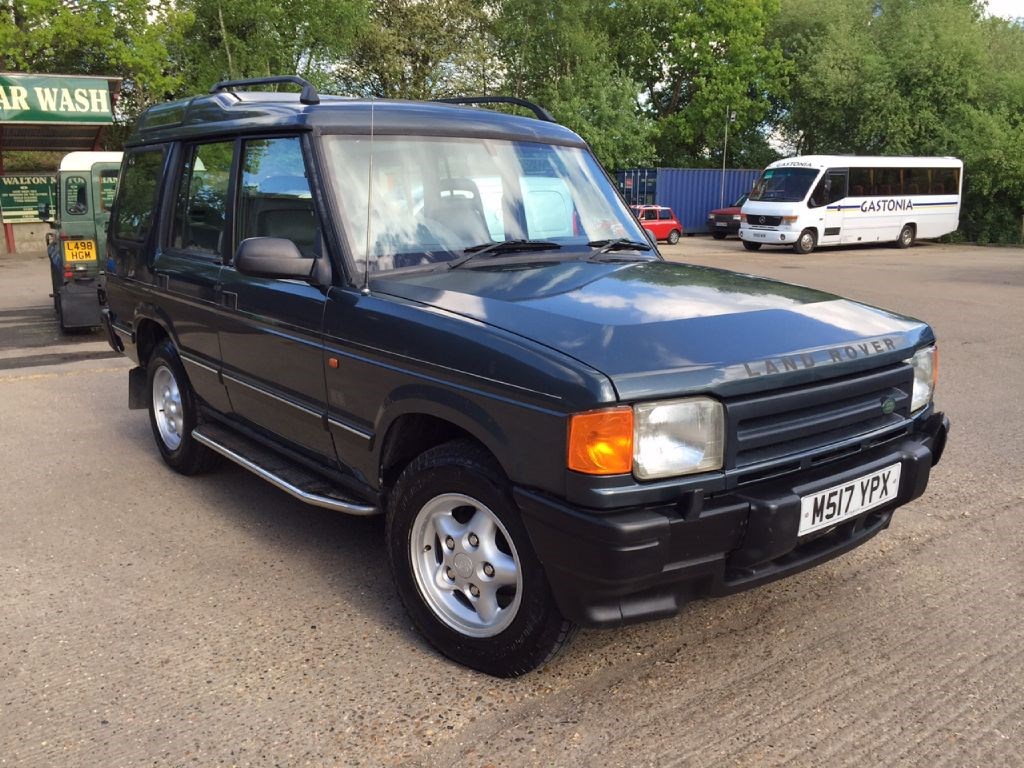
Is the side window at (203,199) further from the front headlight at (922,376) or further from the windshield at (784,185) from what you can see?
the windshield at (784,185)

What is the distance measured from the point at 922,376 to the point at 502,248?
5.79ft

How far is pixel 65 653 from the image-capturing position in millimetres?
3330

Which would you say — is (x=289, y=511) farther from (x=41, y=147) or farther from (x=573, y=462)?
(x=41, y=147)

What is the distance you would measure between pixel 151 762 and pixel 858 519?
2448 millimetres

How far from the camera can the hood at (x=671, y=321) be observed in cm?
271

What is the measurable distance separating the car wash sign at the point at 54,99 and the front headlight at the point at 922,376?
24.5m

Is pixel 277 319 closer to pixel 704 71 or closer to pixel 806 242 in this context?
pixel 806 242

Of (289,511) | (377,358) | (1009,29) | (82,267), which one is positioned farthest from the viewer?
(1009,29)

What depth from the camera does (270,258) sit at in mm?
3488

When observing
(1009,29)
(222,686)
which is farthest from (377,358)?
(1009,29)

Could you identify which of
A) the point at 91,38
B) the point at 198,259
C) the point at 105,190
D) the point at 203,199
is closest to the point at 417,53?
the point at 91,38

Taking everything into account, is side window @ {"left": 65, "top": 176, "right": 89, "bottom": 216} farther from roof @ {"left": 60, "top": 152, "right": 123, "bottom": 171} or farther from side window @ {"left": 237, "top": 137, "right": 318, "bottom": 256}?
side window @ {"left": 237, "top": 137, "right": 318, "bottom": 256}

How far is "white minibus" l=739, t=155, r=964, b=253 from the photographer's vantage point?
87.4ft

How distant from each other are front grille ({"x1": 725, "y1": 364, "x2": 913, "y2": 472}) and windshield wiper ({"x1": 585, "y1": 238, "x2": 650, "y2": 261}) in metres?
1.39
